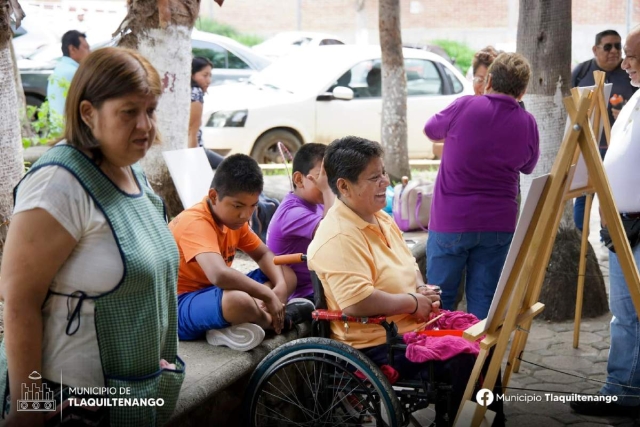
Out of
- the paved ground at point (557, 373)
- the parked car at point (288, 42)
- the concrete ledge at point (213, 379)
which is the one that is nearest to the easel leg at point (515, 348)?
the paved ground at point (557, 373)

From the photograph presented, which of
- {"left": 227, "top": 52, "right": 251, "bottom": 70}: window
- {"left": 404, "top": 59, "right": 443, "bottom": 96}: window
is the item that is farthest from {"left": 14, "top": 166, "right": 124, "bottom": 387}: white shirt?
{"left": 227, "top": 52, "right": 251, "bottom": 70}: window

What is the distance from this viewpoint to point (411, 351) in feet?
11.3

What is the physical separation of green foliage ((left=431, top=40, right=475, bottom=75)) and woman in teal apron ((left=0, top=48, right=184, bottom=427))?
23.2 metres

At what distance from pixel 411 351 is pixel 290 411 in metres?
0.87

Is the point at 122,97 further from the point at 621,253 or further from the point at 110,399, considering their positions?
the point at 621,253

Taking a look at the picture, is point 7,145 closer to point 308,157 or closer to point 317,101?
point 308,157

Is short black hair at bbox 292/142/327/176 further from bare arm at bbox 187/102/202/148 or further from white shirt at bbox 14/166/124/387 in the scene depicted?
bare arm at bbox 187/102/202/148

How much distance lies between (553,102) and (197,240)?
10.6 feet

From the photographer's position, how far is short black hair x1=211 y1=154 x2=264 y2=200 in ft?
13.0

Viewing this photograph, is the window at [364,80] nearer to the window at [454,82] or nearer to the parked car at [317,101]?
the parked car at [317,101]

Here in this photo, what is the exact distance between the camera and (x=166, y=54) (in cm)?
607

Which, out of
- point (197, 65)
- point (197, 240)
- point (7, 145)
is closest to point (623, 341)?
point (197, 240)

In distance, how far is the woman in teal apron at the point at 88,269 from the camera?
2463 millimetres

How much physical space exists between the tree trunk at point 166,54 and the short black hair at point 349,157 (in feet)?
8.66
